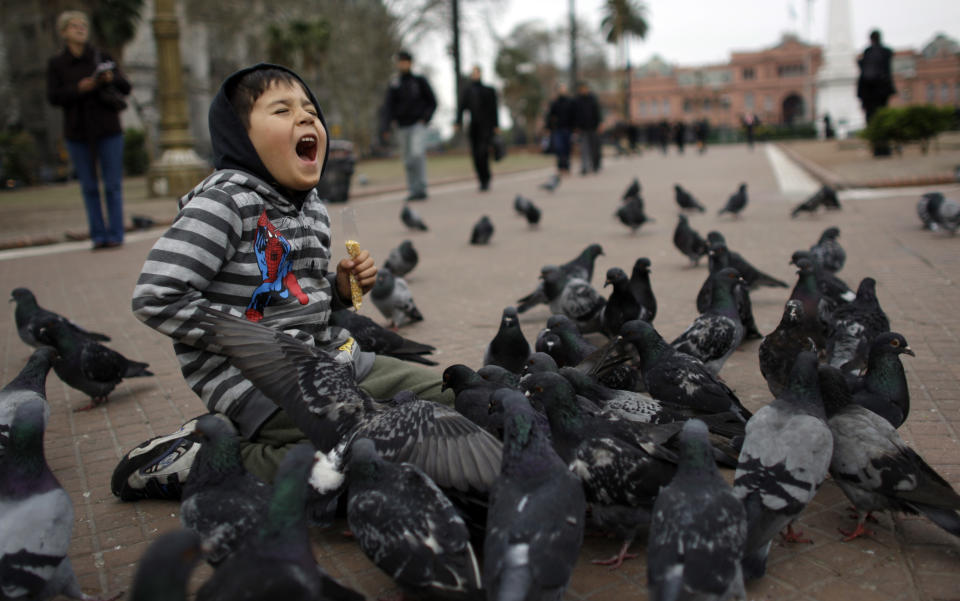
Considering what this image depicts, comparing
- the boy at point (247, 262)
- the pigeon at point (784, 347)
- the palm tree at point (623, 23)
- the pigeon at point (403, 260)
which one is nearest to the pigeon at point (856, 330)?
the pigeon at point (784, 347)

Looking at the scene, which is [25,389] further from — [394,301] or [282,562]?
[394,301]

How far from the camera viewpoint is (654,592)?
88.4 inches

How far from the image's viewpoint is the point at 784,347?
163 inches

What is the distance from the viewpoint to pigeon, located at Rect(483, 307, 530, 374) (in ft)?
15.8

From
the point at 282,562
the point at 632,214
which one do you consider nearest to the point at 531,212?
the point at 632,214

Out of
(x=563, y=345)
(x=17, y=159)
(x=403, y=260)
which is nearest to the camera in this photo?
(x=563, y=345)

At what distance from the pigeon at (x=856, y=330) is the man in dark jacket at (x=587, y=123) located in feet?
59.4

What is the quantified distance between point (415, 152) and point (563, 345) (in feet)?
39.9

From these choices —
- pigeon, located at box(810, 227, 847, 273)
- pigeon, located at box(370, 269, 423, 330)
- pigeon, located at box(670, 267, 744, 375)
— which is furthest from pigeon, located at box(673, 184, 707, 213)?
pigeon, located at box(670, 267, 744, 375)

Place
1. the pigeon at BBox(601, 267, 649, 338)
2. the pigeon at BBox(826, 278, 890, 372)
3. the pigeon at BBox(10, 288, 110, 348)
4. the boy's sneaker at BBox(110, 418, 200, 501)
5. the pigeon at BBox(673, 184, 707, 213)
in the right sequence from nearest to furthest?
the boy's sneaker at BBox(110, 418, 200, 501) → the pigeon at BBox(826, 278, 890, 372) → the pigeon at BBox(10, 288, 110, 348) → the pigeon at BBox(601, 267, 649, 338) → the pigeon at BBox(673, 184, 707, 213)

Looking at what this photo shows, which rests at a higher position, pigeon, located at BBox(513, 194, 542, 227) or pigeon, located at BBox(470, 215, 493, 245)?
pigeon, located at BBox(513, 194, 542, 227)

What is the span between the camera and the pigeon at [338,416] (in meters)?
2.85

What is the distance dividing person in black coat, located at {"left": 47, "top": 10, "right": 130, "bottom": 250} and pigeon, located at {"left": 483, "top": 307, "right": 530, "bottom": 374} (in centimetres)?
758

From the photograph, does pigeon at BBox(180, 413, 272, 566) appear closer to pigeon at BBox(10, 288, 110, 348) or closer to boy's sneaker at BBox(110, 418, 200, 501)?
boy's sneaker at BBox(110, 418, 200, 501)
